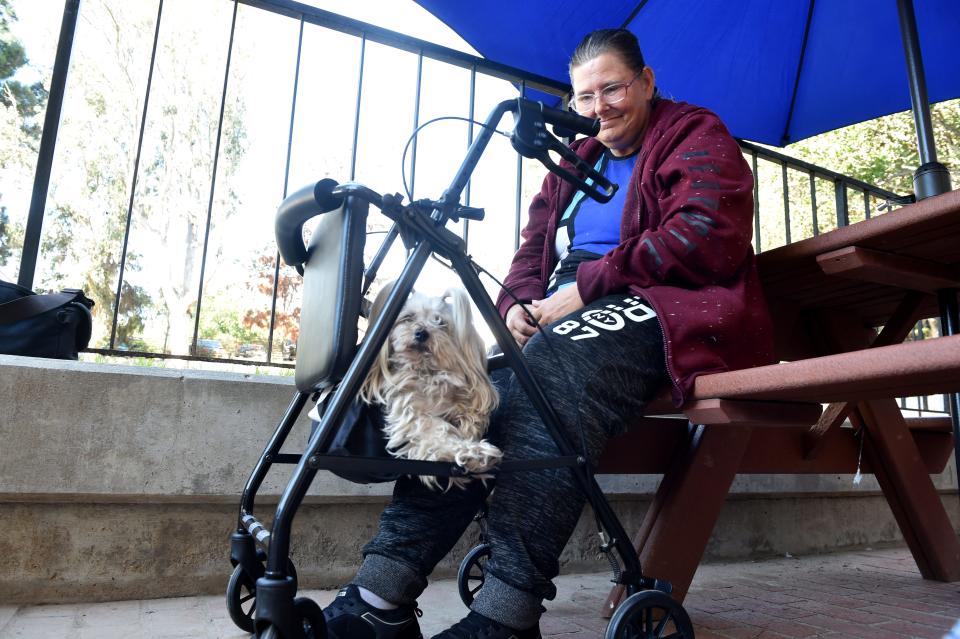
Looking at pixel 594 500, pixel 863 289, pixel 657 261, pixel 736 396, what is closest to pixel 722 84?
pixel 863 289

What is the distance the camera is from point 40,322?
2090mm

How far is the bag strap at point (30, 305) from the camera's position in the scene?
2049 millimetres

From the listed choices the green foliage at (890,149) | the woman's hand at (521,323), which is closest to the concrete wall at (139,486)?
the woman's hand at (521,323)

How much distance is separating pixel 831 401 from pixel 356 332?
1.13 metres

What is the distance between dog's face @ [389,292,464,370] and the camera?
1.38 m

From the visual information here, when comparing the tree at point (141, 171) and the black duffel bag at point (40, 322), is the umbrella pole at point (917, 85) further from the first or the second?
the black duffel bag at point (40, 322)

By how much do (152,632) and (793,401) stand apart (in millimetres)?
1802

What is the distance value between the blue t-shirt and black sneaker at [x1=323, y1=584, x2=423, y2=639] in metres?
1.03

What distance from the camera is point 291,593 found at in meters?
1.00

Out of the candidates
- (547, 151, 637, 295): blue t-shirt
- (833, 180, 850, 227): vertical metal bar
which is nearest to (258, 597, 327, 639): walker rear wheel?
(547, 151, 637, 295): blue t-shirt

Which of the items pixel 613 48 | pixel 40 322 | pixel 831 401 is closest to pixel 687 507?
pixel 831 401

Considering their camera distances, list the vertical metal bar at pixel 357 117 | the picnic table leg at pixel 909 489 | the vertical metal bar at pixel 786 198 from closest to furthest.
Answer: the picnic table leg at pixel 909 489
the vertical metal bar at pixel 357 117
the vertical metal bar at pixel 786 198

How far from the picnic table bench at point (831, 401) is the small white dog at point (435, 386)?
53 centimetres

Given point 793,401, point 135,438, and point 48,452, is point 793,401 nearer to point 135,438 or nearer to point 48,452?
point 135,438
